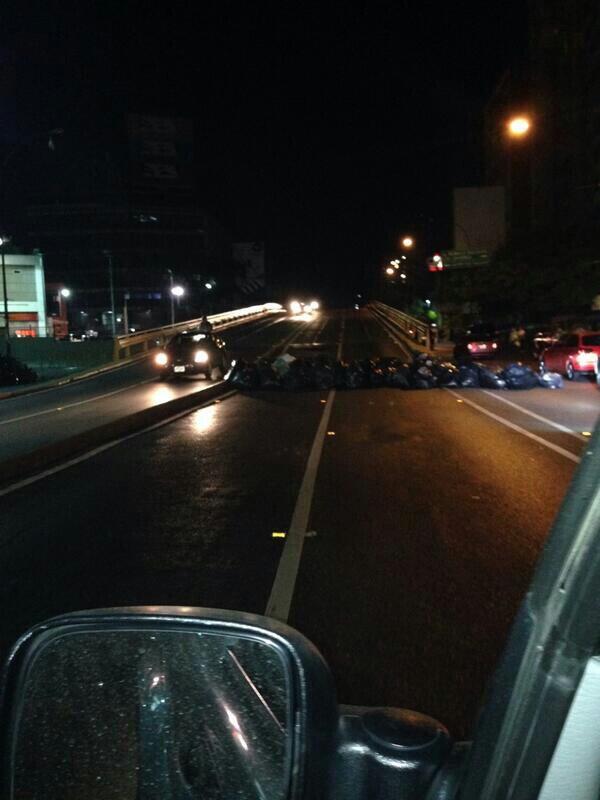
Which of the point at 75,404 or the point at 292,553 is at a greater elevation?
the point at 292,553

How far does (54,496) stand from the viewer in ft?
36.8

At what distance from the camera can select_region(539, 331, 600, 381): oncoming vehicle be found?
1100 inches

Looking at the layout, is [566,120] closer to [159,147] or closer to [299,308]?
[299,308]

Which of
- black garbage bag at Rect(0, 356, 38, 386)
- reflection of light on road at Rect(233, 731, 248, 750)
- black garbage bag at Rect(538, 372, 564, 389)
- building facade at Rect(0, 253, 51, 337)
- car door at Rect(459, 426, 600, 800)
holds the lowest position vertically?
black garbage bag at Rect(0, 356, 38, 386)

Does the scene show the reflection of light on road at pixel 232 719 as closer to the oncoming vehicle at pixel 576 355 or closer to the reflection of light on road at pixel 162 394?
the reflection of light on road at pixel 162 394

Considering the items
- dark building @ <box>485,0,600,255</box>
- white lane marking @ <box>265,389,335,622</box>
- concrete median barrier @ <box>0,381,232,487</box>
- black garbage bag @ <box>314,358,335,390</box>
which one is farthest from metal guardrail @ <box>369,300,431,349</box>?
white lane marking @ <box>265,389,335,622</box>

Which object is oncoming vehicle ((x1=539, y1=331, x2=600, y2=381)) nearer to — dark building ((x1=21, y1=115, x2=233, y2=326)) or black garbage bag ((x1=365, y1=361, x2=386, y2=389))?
black garbage bag ((x1=365, y1=361, x2=386, y2=389))

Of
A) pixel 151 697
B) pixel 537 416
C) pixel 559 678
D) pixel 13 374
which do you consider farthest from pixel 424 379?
pixel 559 678

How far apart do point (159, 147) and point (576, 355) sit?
88563 millimetres

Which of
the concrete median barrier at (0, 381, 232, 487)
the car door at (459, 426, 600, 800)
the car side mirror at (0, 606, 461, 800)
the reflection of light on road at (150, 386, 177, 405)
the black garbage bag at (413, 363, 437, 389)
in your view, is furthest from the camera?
the black garbage bag at (413, 363, 437, 389)

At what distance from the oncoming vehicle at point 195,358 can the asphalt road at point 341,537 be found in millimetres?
13806

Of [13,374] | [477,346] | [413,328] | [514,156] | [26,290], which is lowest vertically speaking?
[13,374]

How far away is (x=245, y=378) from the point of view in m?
27.0

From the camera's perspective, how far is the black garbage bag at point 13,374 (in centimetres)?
3725
